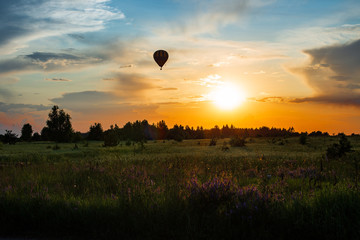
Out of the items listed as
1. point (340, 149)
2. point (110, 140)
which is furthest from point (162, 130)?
point (340, 149)

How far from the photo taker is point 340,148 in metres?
17.0

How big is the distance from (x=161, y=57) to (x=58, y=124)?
231ft

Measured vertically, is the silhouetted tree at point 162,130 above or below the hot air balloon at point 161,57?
below

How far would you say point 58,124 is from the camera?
90.9 meters

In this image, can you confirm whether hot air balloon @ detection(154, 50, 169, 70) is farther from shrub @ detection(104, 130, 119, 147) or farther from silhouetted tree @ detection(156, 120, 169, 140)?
silhouetted tree @ detection(156, 120, 169, 140)

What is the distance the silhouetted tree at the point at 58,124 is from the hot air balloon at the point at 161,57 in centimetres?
6583

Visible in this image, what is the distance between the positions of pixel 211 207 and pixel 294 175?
18.3 ft

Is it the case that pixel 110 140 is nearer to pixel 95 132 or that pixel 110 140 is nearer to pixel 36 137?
pixel 95 132

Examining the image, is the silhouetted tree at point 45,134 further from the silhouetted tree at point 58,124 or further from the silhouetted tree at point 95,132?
the silhouetted tree at point 95,132

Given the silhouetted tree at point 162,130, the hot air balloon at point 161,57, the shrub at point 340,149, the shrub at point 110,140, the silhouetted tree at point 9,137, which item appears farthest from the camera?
the silhouetted tree at point 162,130

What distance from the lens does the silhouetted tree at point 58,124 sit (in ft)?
293

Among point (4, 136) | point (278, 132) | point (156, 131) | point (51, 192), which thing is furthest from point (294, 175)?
A: point (156, 131)

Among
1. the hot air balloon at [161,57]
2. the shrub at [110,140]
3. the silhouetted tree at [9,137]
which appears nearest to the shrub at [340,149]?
the hot air balloon at [161,57]

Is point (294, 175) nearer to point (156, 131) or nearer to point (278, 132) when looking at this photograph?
point (278, 132)
